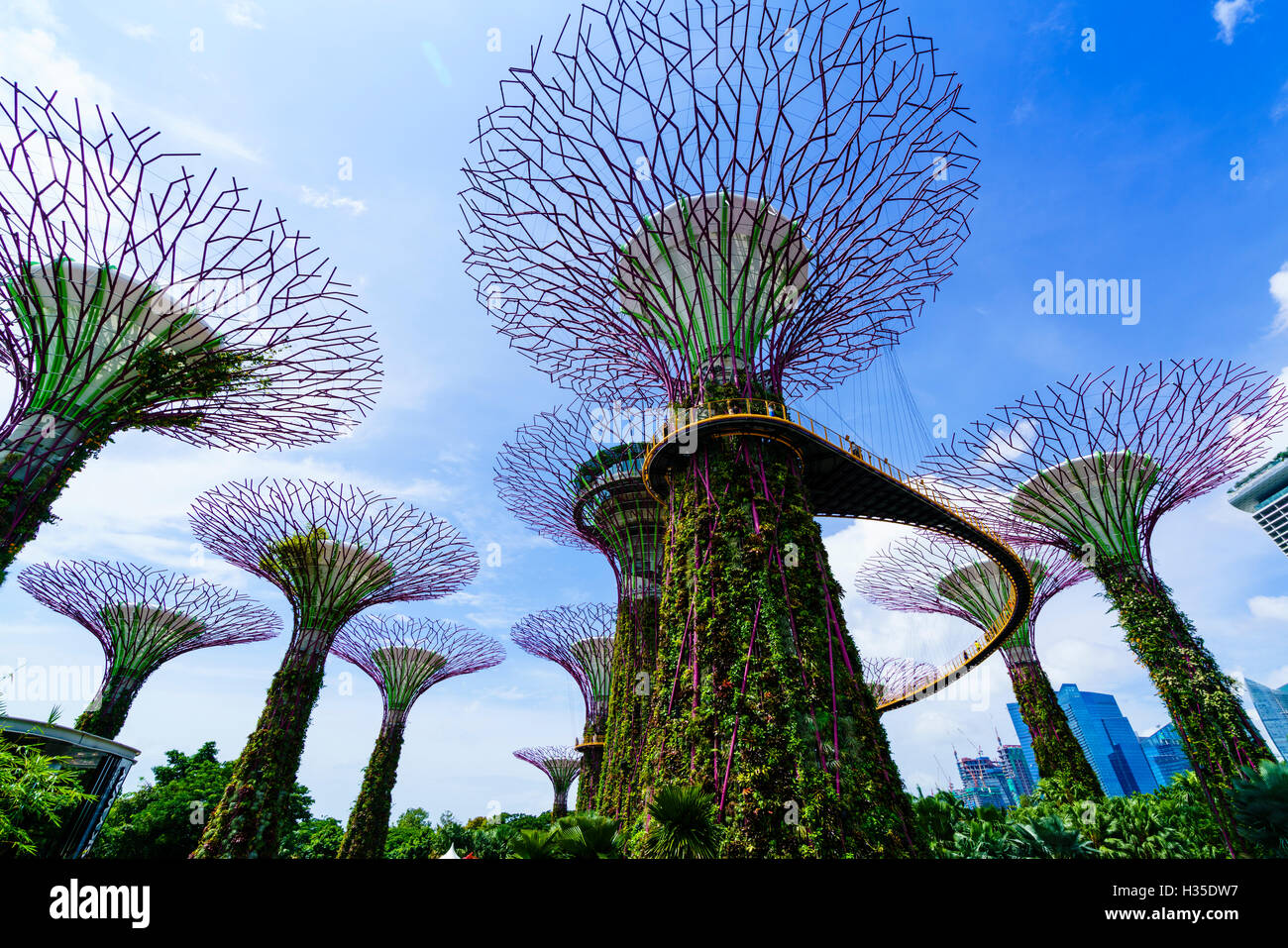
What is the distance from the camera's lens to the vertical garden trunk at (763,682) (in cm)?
1114

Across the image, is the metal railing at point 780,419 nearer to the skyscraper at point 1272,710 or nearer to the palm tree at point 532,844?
the palm tree at point 532,844

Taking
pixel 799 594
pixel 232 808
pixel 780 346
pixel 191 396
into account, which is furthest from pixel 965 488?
pixel 232 808

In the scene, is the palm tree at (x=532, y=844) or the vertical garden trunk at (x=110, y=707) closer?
the palm tree at (x=532, y=844)

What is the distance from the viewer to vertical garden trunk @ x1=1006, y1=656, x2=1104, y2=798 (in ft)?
86.4

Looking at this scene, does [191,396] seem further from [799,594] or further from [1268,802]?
[1268,802]

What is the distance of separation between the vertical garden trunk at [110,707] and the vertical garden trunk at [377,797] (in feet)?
36.5

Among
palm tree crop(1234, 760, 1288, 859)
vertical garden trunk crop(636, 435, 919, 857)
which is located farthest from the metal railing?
palm tree crop(1234, 760, 1288, 859)

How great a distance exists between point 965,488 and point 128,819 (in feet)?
151

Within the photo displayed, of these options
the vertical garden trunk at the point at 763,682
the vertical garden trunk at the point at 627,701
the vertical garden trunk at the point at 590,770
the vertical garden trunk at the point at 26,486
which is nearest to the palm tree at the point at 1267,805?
the vertical garden trunk at the point at 763,682

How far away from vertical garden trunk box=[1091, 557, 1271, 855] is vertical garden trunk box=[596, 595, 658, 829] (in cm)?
1503
